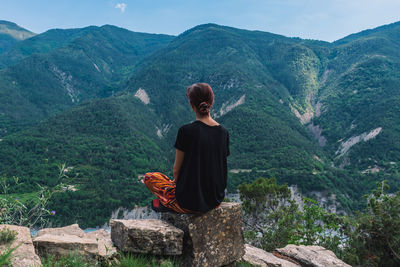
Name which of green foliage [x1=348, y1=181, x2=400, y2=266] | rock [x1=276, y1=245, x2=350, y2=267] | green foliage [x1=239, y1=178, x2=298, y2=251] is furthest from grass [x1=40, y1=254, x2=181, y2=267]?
green foliage [x1=239, y1=178, x2=298, y2=251]

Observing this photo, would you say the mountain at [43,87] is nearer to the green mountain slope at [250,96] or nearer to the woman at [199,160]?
the green mountain slope at [250,96]

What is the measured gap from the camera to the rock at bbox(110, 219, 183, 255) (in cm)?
358

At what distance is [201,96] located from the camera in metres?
3.67

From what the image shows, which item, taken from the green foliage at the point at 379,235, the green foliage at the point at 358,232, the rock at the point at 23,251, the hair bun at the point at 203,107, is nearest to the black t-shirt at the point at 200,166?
the hair bun at the point at 203,107

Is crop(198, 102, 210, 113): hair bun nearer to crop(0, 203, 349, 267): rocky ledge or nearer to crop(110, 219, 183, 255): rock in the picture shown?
crop(0, 203, 349, 267): rocky ledge

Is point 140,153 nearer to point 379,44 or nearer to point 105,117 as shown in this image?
point 105,117

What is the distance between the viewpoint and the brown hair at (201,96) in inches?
143

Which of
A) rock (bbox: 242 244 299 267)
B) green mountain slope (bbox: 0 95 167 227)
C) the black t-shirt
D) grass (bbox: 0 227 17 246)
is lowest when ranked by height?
green mountain slope (bbox: 0 95 167 227)

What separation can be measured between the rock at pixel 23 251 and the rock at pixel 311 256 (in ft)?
14.7

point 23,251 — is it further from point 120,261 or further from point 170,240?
point 170,240

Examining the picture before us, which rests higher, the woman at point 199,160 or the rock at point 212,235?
the woman at point 199,160

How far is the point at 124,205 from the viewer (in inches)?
2594

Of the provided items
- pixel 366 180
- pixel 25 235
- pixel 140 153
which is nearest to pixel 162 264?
pixel 25 235

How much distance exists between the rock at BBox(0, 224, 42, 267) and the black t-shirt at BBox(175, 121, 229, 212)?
1.72m
